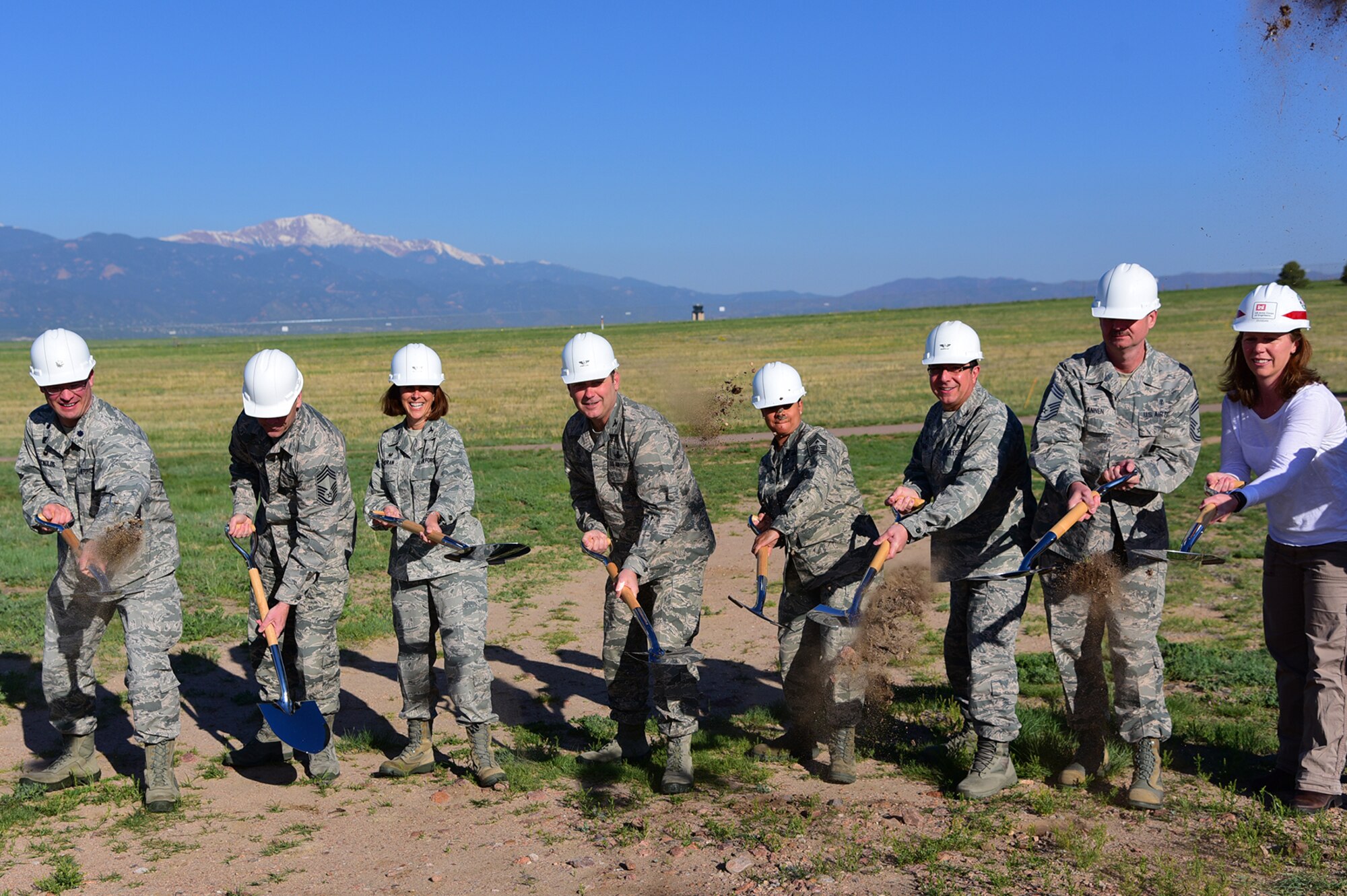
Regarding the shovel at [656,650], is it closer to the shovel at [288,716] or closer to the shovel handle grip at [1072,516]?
the shovel at [288,716]

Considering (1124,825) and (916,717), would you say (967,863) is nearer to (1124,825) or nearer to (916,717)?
(1124,825)

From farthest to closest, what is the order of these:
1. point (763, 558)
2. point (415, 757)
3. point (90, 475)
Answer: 1. point (415, 757)
2. point (763, 558)
3. point (90, 475)

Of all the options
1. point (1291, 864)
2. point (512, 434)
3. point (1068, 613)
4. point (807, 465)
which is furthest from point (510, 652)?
point (512, 434)

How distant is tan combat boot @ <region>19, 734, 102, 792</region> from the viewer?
5.91 meters

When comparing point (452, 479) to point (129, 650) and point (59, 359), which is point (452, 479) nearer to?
point (129, 650)

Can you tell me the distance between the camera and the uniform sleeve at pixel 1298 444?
4.91m

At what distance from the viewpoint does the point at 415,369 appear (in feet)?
19.5

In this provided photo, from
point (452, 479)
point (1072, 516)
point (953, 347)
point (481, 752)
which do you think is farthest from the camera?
point (481, 752)

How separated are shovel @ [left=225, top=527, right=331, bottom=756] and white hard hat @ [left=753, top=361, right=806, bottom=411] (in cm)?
280

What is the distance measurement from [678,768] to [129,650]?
2920mm

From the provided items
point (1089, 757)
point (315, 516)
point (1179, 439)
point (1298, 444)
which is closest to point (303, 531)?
point (315, 516)

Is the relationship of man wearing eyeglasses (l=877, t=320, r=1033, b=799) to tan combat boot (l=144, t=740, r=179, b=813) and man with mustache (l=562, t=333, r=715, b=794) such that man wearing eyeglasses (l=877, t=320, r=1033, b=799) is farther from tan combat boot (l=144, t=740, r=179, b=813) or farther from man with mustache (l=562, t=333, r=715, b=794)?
tan combat boot (l=144, t=740, r=179, b=813)

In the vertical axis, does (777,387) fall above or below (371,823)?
above

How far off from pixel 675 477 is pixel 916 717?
2.30 metres
